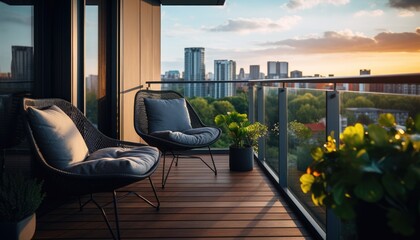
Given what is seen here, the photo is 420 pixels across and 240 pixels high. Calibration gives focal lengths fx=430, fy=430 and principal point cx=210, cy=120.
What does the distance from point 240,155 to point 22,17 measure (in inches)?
104

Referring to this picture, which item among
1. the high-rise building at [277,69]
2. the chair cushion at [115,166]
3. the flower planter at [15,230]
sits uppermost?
the high-rise building at [277,69]

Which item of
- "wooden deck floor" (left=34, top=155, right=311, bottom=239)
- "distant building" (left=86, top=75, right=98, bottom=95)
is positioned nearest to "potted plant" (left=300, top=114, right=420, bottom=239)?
"wooden deck floor" (left=34, top=155, right=311, bottom=239)

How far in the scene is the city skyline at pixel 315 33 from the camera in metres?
15.3

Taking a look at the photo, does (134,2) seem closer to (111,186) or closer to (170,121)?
(170,121)

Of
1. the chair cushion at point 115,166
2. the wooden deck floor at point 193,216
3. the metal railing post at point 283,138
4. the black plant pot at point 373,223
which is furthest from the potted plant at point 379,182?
the metal railing post at point 283,138

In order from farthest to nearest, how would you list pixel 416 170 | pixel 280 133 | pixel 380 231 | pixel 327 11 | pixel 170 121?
pixel 327 11, pixel 170 121, pixel 280 133, pixel 380 231, pixel 416 170

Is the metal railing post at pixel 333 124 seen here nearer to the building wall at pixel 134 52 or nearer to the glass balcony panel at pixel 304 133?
the glass balcony panel at pixel 304 133

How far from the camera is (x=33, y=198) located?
2283 millimetres

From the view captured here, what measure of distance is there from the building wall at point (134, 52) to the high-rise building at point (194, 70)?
2.20 ft

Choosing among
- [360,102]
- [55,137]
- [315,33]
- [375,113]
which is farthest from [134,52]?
[315,33]

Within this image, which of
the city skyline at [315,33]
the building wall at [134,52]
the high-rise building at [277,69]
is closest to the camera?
the building wall at [134,52]

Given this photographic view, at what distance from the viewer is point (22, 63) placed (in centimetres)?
279

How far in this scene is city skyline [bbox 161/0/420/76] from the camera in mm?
15320

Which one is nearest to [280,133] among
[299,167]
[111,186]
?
[299,167]
